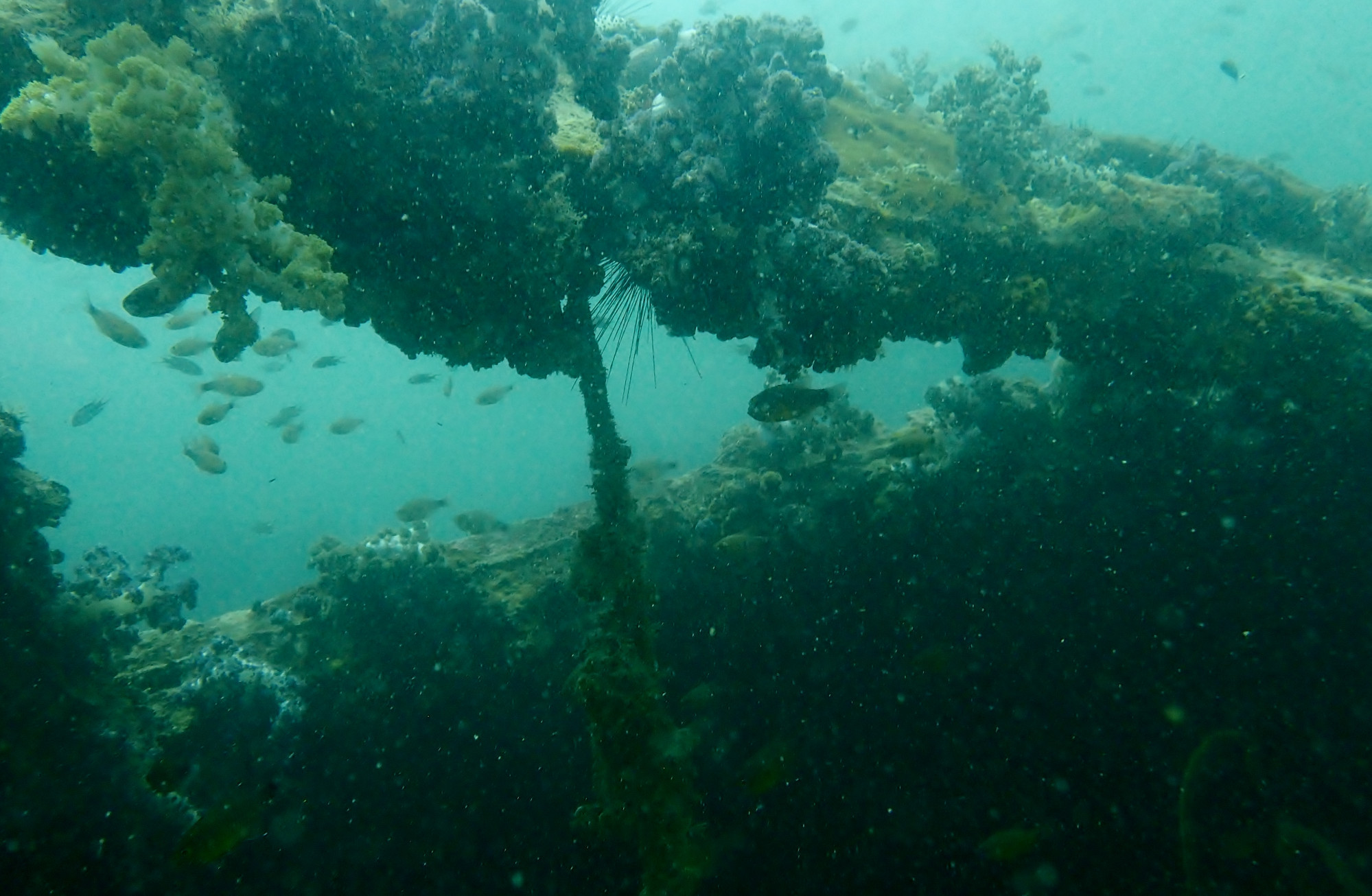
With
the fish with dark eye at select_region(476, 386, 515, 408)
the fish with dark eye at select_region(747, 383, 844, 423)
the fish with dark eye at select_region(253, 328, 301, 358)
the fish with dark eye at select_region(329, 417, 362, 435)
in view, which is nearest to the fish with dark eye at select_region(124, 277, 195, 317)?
the fish with dark eye at select_region(747, 383, 844, 423)

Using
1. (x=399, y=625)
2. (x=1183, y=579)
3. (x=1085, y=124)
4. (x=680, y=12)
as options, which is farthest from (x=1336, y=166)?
(x=399, y=625)

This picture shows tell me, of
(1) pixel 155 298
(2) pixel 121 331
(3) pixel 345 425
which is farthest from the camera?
(3) pixel 345 425

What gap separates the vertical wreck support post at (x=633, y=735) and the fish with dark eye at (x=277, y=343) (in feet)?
30.1

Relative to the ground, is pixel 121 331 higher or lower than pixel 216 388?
lower

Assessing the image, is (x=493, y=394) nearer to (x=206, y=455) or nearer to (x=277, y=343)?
(x=277, y=343)

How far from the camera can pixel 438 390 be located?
111875mm

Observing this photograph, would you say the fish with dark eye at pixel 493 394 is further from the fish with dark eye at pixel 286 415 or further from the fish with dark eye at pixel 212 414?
the fish with dark eye at pixel 212 414

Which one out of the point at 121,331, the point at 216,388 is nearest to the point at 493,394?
the point at 216,388

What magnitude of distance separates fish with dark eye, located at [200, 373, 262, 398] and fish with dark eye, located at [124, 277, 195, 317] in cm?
802

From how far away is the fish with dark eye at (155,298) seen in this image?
429 cm

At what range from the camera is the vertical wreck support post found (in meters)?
5.36

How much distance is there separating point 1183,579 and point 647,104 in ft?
26.9

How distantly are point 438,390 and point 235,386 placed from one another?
106 m

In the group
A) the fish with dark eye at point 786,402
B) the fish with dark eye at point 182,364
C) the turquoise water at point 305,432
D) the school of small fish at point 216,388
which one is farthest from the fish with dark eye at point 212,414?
the fish with dark eye at point 786,402
